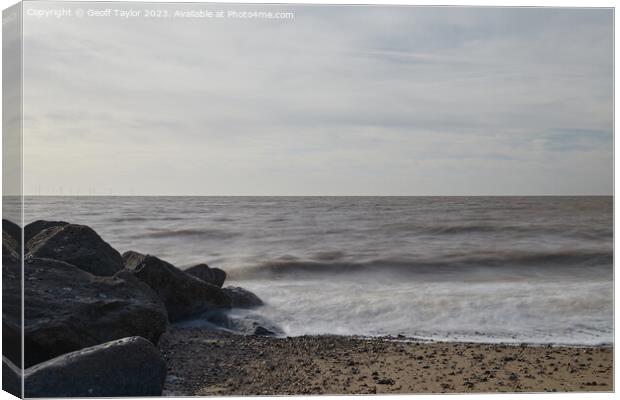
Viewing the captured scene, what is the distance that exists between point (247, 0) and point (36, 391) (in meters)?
3.13

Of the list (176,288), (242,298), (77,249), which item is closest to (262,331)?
(242,298)

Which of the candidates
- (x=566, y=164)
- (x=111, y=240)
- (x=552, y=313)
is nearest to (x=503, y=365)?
(x=552, y=313)

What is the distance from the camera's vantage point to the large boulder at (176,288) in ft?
20.6

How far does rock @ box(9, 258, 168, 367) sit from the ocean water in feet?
1.62

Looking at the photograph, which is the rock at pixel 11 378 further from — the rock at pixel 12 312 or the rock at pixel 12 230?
the rock at pixel 12 230

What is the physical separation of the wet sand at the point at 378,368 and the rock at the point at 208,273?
0.77m

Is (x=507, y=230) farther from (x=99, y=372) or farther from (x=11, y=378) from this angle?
(x=11, y=378)

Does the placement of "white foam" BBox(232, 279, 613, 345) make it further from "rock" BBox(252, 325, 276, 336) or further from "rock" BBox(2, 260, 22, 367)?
"rock" BBox(2, 260, 22, 367)

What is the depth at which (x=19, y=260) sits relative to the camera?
15.8ft

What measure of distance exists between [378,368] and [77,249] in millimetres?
2787

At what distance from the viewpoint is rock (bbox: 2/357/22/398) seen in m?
4.74

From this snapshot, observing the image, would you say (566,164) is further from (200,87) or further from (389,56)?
(200,87)

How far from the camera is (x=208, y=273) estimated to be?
6.43m

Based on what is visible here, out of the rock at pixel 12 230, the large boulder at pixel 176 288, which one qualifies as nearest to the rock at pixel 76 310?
the rock at pixel 12 230
